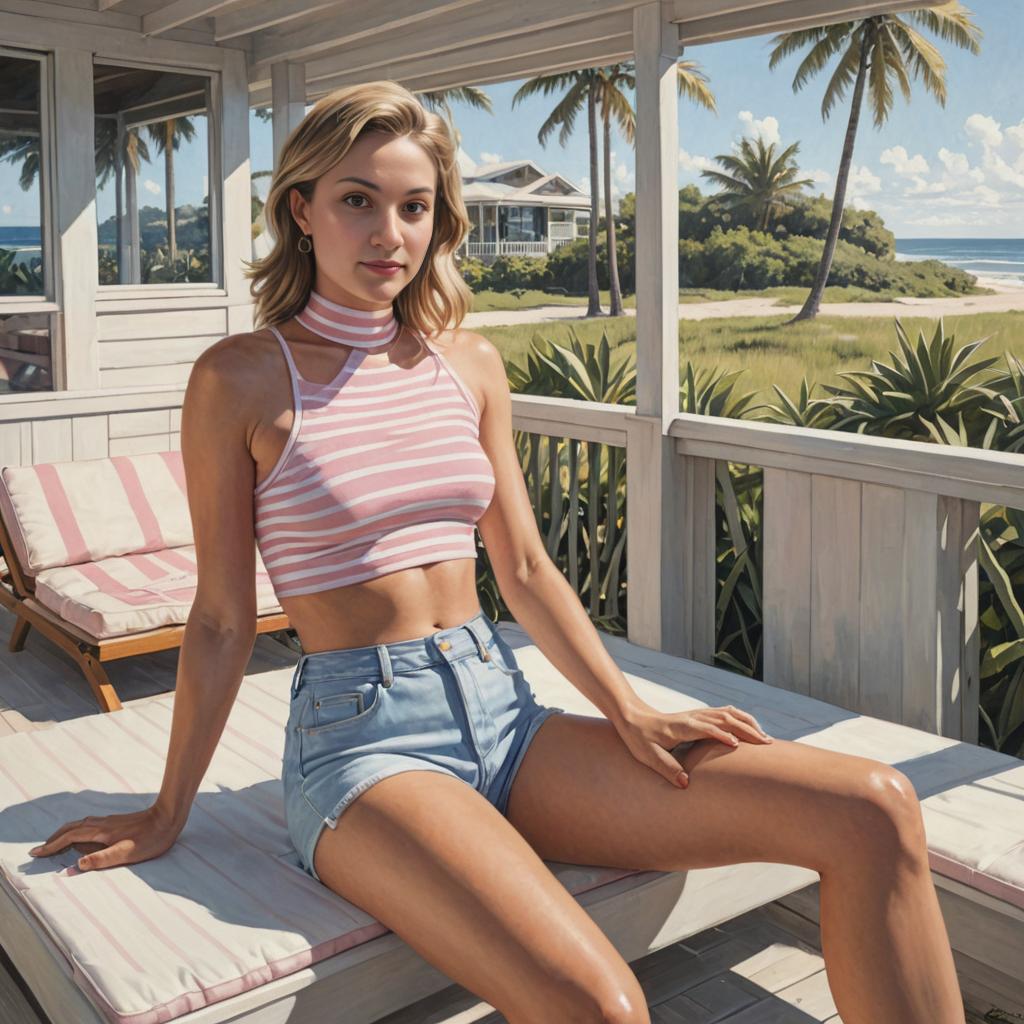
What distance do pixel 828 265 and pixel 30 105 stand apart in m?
20.4

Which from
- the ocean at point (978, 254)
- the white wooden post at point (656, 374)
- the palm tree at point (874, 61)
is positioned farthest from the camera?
the ocean at point (978, 254)

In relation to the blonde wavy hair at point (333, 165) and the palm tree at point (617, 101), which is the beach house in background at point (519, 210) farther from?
the blonde wavy hair at point (333, 165)

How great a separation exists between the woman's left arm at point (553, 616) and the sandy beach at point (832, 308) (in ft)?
64.9

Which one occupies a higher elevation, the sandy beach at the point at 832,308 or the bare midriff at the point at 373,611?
the sandy beach at the point at 832,308

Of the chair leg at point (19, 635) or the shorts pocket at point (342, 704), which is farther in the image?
the chair leg at point (19, 635)

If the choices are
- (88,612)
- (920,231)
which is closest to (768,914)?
(88,612)

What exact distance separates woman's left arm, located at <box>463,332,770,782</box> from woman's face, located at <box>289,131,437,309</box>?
0.90ft

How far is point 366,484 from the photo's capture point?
1946 millimetres

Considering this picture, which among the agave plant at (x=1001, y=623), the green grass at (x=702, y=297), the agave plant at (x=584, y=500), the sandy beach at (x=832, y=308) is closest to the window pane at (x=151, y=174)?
the agave plant at (x=584, y=500)

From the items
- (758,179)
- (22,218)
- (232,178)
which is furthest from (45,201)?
(758,179)

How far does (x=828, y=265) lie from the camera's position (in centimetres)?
2416

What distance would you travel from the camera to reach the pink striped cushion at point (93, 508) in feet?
15.3

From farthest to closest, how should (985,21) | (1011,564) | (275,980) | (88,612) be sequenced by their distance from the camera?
(985,21)
(1011,564)
(88,612)
(275,980)

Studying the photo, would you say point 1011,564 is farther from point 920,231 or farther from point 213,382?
point 920,231
